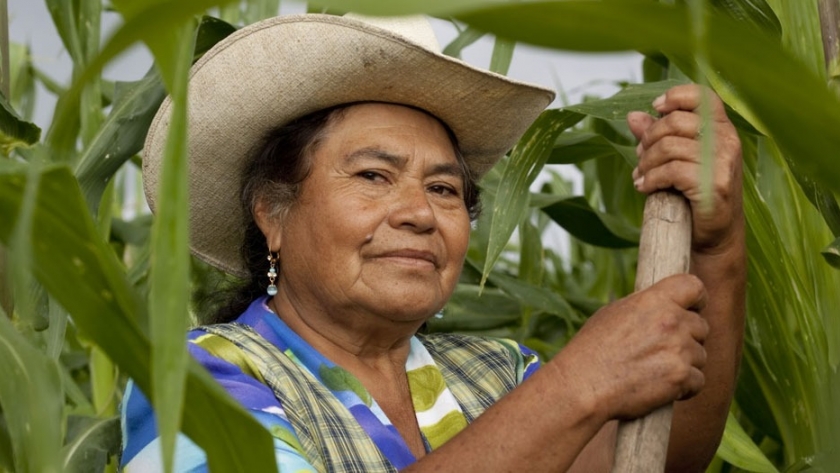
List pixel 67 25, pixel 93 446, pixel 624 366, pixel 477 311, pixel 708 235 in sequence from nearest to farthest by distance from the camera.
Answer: pixel 624 366
pixel 708 235
pixel 93 446
pixel 67 25
pixel 477 311

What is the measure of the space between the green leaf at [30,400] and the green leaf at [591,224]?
120 centimetres

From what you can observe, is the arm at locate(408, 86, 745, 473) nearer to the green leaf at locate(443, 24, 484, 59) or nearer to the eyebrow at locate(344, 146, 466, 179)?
the eyebrow at locate(344, 146, 466, 179)

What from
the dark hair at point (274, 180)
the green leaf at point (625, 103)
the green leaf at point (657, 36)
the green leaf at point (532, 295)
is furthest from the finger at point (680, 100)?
the green leaf at point (532, 295)

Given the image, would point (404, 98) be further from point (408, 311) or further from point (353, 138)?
point (408, 311)

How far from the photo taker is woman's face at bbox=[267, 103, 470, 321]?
1343 millimetres

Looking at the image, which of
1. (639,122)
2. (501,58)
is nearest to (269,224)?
(501,58)

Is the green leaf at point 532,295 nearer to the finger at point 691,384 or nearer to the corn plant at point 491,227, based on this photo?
the corn plant at point 491,227

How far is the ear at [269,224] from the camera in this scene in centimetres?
149

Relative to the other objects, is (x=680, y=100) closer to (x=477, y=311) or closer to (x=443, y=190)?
(x=443, y=190)

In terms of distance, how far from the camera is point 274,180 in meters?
1.48

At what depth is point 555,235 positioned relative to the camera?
2.48m

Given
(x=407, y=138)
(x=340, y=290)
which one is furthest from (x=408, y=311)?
Result: (x=407, y=138)

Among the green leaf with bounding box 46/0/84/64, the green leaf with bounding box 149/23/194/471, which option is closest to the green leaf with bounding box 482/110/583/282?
the green leaf with bounding box 46/0/84/64

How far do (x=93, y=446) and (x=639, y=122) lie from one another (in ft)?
2.03
